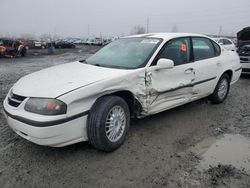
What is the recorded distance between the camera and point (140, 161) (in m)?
2.78

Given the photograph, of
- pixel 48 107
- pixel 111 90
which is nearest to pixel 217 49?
pixel 111 90

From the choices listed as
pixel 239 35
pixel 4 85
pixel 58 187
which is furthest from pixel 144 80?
pixel 239 35

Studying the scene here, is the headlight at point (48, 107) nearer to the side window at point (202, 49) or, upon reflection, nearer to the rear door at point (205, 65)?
the rear door at point (205, 65)

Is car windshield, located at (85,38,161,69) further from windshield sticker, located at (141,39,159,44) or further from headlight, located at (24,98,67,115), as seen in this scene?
headlight, located at (24,98,67,115)

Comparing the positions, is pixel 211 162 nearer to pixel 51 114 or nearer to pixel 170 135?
pixel 170 135

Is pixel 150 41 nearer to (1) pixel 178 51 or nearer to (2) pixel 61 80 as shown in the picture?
(1) pixel 178 51

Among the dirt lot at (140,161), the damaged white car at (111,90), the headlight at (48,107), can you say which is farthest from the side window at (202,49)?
the headlight at (48,107)

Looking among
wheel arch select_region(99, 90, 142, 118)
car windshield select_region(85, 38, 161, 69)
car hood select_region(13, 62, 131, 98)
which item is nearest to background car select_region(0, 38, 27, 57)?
car windshield select_region(85, 38, 161, 69)

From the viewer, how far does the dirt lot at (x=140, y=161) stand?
95.0 inches

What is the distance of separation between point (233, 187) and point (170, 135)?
4.19ft

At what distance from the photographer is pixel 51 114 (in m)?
2.45

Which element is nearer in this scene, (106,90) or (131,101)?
(106,90)

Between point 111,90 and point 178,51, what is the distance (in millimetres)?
1604

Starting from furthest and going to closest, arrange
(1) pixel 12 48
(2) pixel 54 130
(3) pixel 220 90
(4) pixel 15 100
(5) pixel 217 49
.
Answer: (1) pixel 12 48 → (3) pixel 220 90 → (5) pixel 217 49 → (4) pixel 15 100 → (2) pixel 54 130
